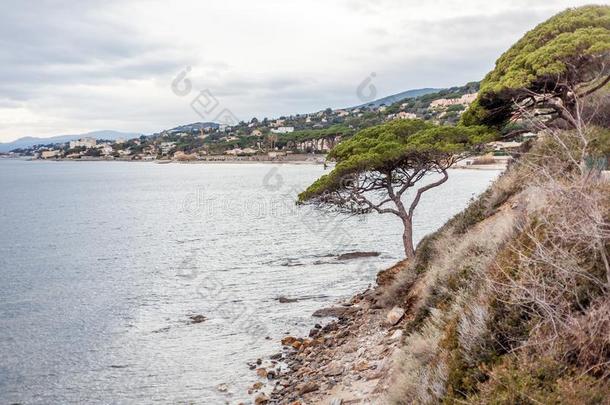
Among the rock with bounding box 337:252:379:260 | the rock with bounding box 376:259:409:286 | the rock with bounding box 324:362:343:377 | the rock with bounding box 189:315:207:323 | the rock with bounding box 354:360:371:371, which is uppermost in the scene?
the rock with bounding box 376:259:409:286

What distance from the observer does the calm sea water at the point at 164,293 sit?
15.9 metres

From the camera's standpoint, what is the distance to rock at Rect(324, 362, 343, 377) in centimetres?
1219

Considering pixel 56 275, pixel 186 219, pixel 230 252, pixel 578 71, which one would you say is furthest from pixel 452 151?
pixel 186 219

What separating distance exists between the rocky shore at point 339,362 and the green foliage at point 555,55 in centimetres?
720

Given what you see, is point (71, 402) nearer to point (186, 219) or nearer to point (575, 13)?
point (575, 13)

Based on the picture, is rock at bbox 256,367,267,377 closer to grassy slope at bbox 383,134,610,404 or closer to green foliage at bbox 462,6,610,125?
grassy slope at bbox 383,134,610,404

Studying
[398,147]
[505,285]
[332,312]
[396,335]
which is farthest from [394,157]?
[505,285]

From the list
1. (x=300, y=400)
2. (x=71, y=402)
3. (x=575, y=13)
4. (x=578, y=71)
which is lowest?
(x=71, y=402)

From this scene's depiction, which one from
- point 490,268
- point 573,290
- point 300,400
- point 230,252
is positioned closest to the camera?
point 573,290

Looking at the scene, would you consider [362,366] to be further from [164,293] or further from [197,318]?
[164,293]

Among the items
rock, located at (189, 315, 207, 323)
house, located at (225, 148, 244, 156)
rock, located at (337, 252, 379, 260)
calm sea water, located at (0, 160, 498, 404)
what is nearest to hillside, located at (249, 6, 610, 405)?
calm sea water, located at (0, 160, 498, 404)

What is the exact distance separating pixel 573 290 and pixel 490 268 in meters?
1.90

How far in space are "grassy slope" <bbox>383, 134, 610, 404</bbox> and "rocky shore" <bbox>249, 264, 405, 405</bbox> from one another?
1.97 meters

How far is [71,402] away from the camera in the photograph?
14.5 m
